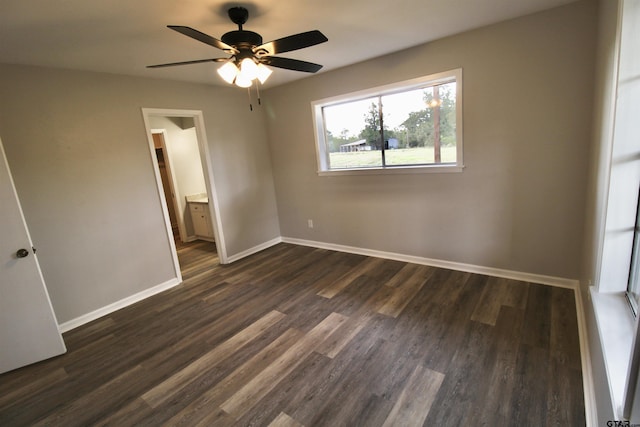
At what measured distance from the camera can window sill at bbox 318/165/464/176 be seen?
325cm

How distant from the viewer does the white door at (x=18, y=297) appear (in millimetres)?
2322

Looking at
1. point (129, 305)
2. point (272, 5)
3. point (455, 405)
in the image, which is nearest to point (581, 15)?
point (272, 5)

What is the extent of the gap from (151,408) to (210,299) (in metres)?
1.45

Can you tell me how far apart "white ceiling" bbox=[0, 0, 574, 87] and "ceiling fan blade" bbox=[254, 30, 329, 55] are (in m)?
0.31

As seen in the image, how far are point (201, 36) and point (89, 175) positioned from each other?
2.23m

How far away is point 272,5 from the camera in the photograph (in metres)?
2.05

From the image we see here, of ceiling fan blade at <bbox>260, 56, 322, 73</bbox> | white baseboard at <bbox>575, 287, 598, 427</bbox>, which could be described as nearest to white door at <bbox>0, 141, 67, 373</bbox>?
ceiling fan blade at <bbox>260, 56, 322, 73</bbox>

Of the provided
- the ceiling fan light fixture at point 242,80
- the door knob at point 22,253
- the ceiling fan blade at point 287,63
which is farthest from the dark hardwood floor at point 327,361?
the ceiling fan blade at point 287,63

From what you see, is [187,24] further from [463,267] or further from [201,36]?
[463,267]

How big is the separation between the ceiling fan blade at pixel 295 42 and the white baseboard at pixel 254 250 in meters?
3.15

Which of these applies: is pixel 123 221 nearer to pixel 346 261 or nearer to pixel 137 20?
pixel 137 20

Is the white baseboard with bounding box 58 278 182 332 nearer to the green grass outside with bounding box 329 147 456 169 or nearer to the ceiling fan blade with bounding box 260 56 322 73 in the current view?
the green grass outside with bounding box 329 147 456 169

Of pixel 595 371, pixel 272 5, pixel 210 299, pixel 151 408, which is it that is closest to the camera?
pixel 595 371

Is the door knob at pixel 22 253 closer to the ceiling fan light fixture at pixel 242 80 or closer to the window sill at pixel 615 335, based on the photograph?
the ceiling fan light fixture at pixel 242 80
